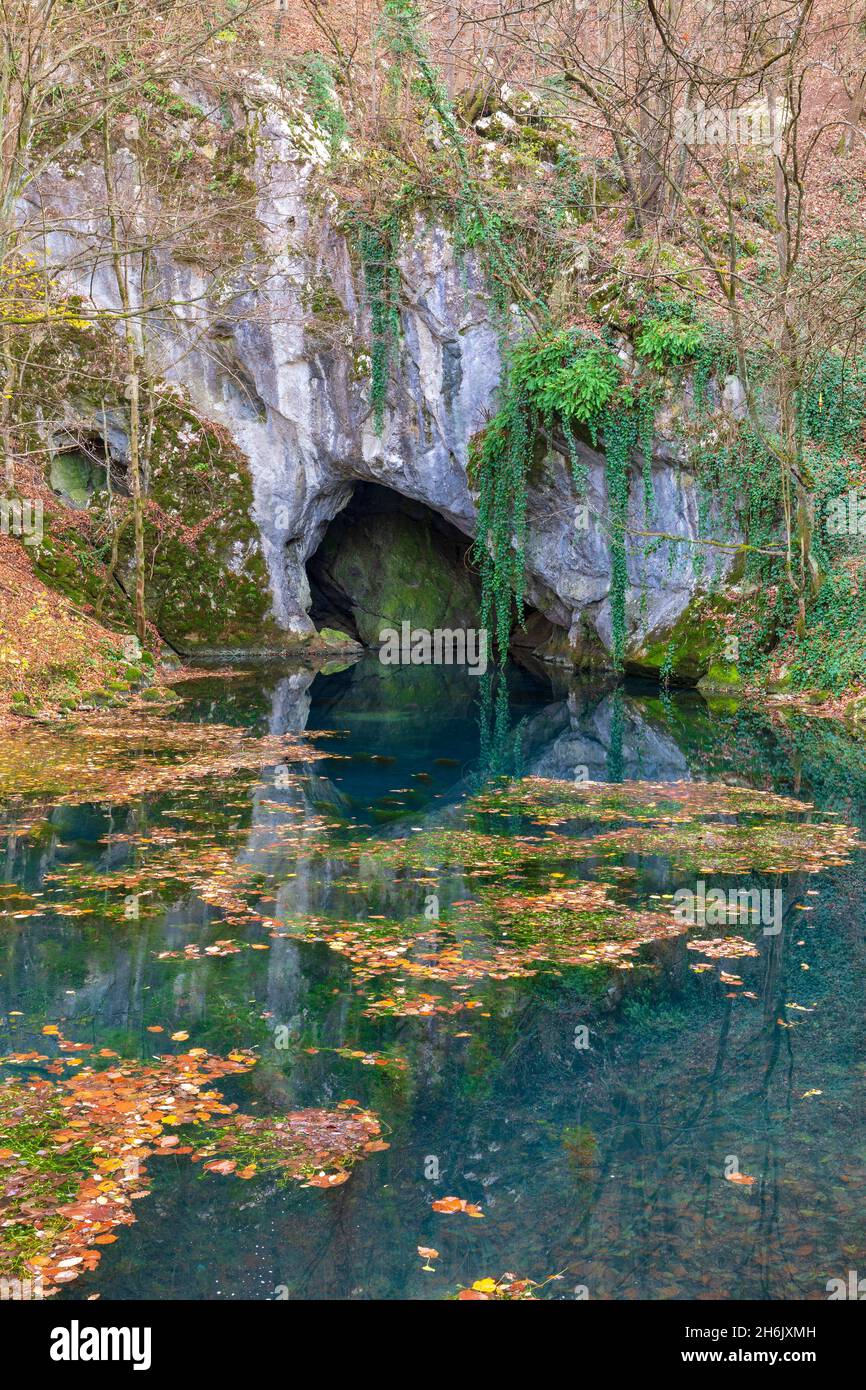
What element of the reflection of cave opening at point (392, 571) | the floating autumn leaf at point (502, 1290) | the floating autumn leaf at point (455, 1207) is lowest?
the floating autumn leaf at point (502, 1290)

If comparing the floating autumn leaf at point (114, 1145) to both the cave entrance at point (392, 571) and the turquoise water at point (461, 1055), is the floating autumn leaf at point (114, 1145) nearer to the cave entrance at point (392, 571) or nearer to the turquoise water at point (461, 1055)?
the turquoise water at point (461, 1055)

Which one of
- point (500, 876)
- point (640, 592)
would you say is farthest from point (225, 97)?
point (500, 876)

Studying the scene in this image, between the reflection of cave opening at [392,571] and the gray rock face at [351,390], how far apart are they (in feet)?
15.3

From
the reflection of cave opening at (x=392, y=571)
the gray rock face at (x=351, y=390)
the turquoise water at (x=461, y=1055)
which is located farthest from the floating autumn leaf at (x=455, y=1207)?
the reflection of cave opening at (x=392, y=571)

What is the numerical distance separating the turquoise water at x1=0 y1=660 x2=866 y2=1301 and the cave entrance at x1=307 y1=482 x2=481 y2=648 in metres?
20.5

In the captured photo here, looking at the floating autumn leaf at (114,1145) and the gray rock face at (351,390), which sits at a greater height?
the gray rock face at (351,390)

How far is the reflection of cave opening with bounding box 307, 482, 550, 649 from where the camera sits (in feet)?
99.6

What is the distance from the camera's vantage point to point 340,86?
2334 centimetres

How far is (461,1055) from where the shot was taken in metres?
5.12

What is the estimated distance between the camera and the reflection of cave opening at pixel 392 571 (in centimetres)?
3034

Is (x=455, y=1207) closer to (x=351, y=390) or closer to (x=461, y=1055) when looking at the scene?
(x=461, y=1055)

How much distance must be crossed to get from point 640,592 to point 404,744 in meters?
8.67
